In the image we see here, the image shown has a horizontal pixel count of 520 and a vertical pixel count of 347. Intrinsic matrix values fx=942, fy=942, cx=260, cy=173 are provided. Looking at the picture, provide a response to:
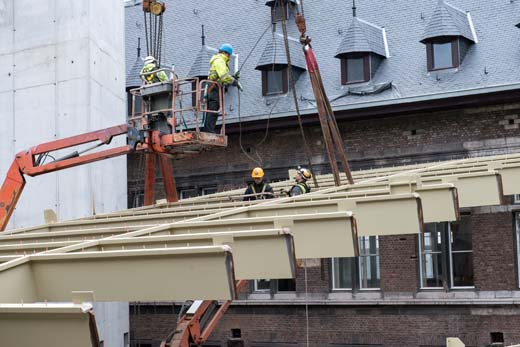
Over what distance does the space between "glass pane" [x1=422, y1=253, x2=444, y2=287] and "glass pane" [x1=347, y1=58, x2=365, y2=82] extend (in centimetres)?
559

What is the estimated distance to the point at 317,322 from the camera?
81.9 feet

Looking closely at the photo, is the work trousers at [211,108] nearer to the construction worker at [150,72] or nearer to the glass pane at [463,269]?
the construction worker at [150,72]

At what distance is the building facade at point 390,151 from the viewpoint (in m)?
23.2

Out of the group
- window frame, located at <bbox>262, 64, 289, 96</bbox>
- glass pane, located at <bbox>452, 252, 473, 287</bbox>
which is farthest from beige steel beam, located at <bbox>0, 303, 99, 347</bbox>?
window frame, located at <bbox>262, 64, 289, 96</bbox>

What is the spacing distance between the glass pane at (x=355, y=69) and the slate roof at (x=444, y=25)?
2.06 m

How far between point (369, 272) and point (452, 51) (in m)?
6.34

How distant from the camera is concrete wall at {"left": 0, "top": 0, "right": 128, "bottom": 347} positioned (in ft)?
79.7

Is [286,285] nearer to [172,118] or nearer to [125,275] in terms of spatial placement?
[172,118]

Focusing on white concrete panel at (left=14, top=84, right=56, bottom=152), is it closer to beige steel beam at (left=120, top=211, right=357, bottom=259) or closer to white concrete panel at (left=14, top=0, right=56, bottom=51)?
white concrete panel at (left=14, top=0, right=56, bottom=51)

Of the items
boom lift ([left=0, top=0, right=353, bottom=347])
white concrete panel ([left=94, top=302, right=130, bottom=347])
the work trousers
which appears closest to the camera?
boom lift ([left=0, top=0, right=353, bottom=347])

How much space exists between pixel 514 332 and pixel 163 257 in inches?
645

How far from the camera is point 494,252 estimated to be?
2298 cm

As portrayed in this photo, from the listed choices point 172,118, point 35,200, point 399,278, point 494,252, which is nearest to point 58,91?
point 35,200

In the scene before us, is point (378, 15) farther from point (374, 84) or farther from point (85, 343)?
point (85, 343)
